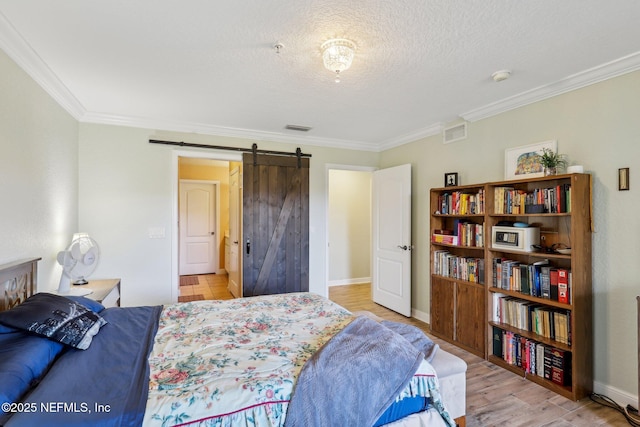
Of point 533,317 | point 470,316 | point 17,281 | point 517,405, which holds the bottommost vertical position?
point 517,405

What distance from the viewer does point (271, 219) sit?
4465 mm

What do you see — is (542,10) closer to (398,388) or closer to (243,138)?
(398,388)

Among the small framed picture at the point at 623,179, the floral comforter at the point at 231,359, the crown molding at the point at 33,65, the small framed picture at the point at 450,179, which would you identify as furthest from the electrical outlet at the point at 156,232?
the small framed picture at the point at 623,179

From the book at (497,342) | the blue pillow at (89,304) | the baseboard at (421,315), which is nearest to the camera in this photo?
the blue pillow at (89,304)

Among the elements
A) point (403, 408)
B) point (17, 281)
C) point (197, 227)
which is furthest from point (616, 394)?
point (197, 227)

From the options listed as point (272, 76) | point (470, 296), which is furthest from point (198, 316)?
point (470, 296)

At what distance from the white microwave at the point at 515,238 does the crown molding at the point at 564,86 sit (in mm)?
1192

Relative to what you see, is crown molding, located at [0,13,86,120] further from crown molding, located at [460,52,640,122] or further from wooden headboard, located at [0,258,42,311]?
crown molding, located at [460,52,640,122]

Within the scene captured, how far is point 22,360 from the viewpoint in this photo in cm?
129

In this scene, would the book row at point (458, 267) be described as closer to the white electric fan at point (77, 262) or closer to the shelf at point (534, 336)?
the shelf at point (534, 336)

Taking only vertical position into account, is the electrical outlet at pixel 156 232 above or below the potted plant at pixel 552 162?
below

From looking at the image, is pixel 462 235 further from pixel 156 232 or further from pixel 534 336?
pixel 156 232

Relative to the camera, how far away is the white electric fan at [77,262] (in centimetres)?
268

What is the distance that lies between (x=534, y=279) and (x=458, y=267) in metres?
0.83
